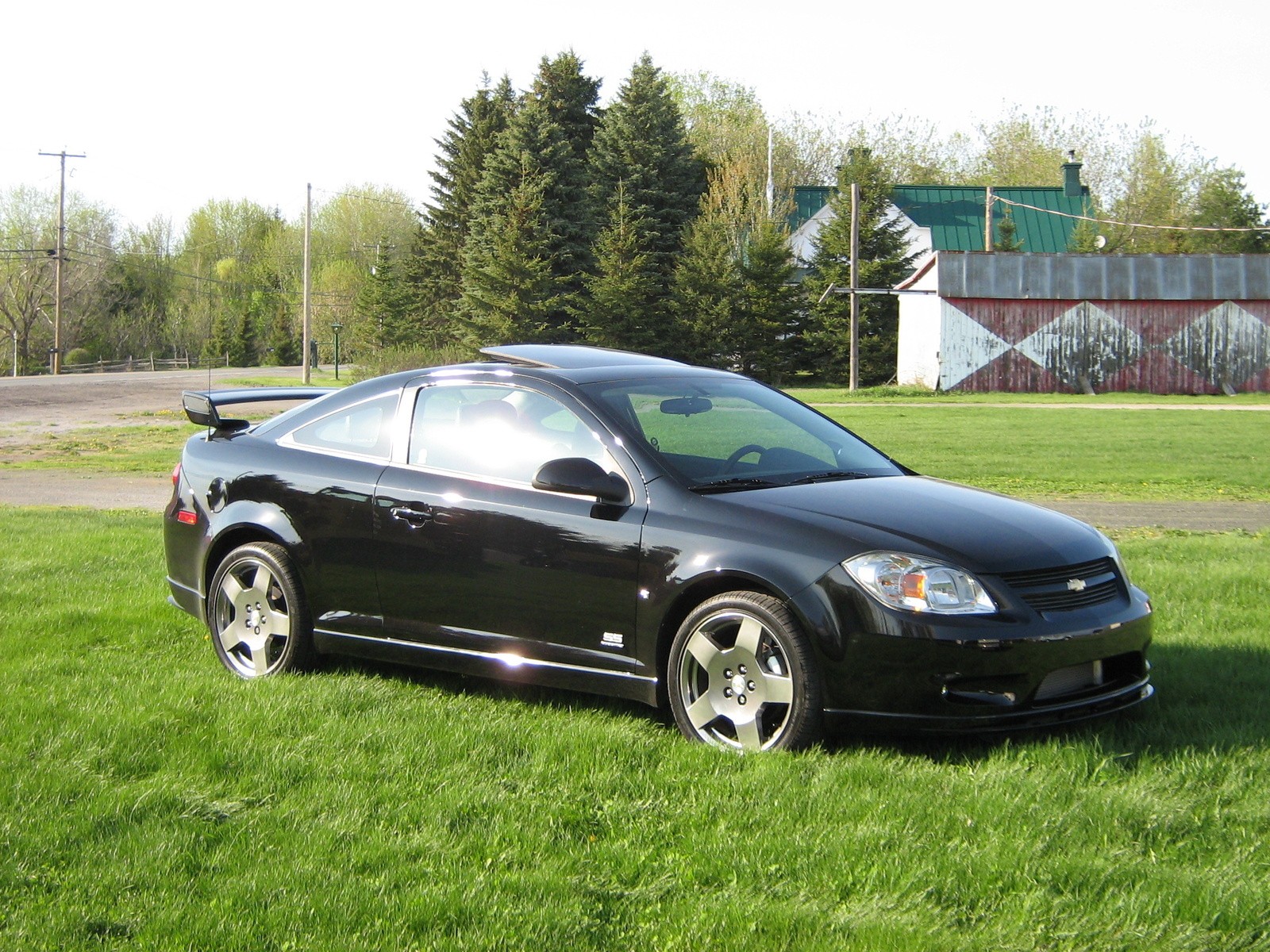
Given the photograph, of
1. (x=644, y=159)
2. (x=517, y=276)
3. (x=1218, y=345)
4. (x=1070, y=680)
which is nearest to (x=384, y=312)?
(x=517, y=276)

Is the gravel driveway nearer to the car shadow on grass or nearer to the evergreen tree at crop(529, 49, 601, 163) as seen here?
the car shadow on grass

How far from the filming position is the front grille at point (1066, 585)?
4719 mm

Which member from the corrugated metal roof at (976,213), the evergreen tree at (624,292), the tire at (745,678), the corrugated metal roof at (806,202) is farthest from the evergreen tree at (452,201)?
the tire at (745,678)

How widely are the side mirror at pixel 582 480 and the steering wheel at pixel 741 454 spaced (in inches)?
21.0

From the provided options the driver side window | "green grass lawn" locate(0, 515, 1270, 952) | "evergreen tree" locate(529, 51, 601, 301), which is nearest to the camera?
"green grass lawn" locate(0, 515, 1270, 952)

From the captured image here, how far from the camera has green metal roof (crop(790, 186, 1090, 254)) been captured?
2881 inches

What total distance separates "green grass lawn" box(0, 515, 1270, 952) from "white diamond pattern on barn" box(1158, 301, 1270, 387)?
4849 cm

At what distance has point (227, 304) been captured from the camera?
108562 mm

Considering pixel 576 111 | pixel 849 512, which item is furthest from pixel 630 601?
pixel 576 111

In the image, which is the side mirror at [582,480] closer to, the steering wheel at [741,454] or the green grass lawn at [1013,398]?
the steering wheel at [741,454]

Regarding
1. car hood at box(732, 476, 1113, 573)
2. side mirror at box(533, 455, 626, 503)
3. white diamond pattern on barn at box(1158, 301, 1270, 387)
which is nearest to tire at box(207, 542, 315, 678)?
side mirror at box(533, 455, 626, 503)

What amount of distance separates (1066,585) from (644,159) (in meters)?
56.8

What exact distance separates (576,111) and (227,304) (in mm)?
55783

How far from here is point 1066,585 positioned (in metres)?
4.84
